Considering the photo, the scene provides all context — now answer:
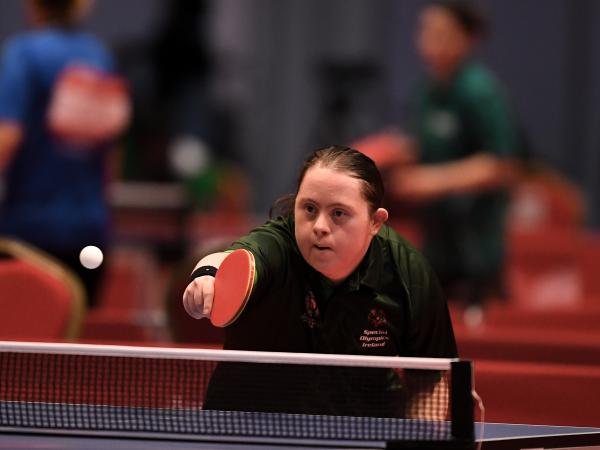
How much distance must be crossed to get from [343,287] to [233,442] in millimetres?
404

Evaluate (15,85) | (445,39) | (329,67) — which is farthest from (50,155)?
(329,67)

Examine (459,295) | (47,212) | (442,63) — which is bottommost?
(459,295)

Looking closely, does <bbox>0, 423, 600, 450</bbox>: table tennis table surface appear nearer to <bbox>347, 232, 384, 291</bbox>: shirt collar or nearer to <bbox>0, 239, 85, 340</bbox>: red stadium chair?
<bbox>347, 232, 384, 291</bbox>: shirt collar

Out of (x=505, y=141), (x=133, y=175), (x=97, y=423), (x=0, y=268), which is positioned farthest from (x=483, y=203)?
(x=133, y=175)

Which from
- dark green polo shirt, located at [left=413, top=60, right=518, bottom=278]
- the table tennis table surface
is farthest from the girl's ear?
dark green polo shirt, located at [left=413, top=60, right=518, bottom=278]

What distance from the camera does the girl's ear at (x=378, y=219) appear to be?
7.00 ft

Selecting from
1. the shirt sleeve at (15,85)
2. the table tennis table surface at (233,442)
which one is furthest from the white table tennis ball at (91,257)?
the shirt sleeve at (15,85)

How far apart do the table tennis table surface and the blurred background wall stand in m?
10.5

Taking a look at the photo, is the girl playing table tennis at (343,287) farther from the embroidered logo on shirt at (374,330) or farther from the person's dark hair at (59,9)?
the person's dark hair at (59,9)

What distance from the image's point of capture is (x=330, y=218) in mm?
2072

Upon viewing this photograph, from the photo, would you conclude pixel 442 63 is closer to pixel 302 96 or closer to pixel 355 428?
pixel 355 428

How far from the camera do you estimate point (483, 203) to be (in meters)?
4.89

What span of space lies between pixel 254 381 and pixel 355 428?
22cm

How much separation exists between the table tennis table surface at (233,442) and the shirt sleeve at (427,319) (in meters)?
0.22
